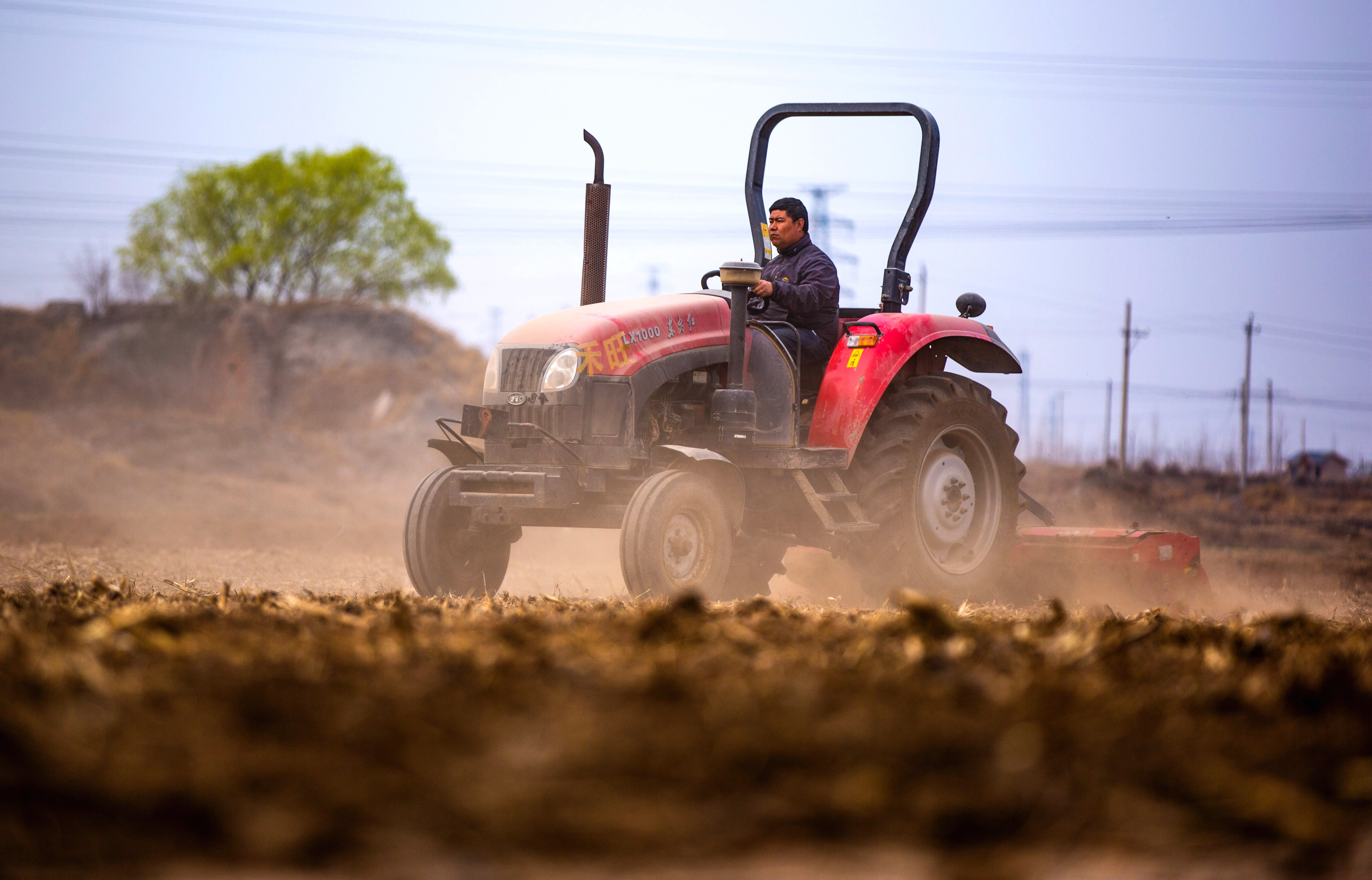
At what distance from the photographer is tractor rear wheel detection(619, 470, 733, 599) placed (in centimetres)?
491

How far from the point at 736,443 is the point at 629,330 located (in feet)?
2.47

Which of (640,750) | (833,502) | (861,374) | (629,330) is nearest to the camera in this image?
(640,750)

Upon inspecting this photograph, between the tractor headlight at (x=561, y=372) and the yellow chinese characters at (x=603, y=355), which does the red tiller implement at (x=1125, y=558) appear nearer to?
the yellow chinese characters at (x=603, y=355)

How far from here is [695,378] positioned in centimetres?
594

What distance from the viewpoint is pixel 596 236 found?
245 inches

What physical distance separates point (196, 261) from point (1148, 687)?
131ft

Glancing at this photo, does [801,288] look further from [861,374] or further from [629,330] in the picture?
[629,330]

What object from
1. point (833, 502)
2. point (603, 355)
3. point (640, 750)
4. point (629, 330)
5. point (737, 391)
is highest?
point (629, 330)

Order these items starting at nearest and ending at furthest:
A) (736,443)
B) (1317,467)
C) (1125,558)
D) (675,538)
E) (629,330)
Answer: (675,538)
(629,330)
(736,443)
(1125,558)
(1317,467)

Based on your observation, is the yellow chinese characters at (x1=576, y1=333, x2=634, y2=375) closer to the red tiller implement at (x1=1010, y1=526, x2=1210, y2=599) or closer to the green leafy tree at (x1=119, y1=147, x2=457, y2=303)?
the red tiller implement at (x1=1010, y1=526, x2=1210, y2=599)

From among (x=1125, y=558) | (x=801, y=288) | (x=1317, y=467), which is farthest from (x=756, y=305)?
(x=1317, y=467)

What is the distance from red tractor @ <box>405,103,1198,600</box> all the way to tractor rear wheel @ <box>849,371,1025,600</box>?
0.01 metres

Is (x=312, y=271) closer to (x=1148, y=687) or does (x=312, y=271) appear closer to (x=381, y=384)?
(x=381, y=384)

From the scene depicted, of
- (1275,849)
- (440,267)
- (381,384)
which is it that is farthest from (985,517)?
(440,267)
